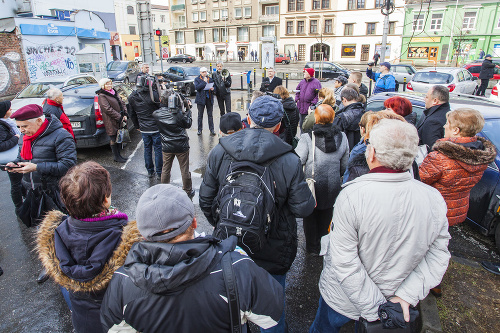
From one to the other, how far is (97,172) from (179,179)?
4279mm

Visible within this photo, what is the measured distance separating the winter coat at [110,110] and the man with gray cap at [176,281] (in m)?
6.00

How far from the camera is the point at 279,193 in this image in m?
2.24

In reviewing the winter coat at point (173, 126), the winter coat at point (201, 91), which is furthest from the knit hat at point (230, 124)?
the winter coat at point (201, 91)

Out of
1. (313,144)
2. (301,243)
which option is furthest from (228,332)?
(301,243)

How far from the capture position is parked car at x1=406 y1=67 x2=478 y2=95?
45.7 feet

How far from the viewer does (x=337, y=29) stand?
47219mm

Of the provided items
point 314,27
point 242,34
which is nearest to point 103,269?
point 314,27

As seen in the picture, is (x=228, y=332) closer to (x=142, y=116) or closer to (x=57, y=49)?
(x=142, y=116)

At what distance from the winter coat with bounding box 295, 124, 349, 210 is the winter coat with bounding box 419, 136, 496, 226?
775mm

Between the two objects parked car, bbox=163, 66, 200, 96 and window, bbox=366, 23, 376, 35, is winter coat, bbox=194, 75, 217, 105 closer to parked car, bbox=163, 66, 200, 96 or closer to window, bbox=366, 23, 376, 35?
parked car, bbox=163, 66, 200, 96

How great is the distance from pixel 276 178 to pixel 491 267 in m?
2.95

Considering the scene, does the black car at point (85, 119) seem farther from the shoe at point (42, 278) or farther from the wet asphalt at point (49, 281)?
the shoe at point (42, 278)

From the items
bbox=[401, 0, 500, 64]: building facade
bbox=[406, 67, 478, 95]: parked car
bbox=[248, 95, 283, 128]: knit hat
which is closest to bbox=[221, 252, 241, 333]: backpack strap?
bbox=[248, 95, 283, 128]: knit hat

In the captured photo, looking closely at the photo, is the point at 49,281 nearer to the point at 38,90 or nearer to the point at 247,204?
the point at 247,204
